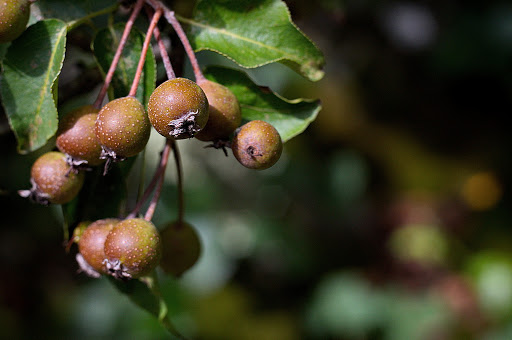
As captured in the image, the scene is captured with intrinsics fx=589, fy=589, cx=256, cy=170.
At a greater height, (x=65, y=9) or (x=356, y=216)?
(x=65, y=9)

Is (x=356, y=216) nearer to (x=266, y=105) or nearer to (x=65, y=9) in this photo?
(x=266, y=105)

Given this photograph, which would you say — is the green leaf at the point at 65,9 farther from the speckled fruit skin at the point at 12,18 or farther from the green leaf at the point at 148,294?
the green leaf at the point at 148,294

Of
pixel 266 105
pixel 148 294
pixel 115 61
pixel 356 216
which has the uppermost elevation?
pixel 115 61

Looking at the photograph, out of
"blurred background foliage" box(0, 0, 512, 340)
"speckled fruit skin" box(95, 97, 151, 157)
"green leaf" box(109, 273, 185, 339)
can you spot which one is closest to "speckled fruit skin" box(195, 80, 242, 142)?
"speckled fruit skin" box(95, 97, 151, 157)

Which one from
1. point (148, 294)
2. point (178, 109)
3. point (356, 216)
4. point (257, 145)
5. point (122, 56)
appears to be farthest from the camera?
point (356, 216)

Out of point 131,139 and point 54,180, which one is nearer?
point 131,139

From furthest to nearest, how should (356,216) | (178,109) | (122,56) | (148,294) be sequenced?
(356,216) → (148,294) → (122,56) → (178,109)

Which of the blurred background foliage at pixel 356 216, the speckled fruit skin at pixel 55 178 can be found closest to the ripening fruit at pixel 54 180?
the speckled fruit skin at pixel 55 178

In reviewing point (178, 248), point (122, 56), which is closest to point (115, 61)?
point (122, 56)
